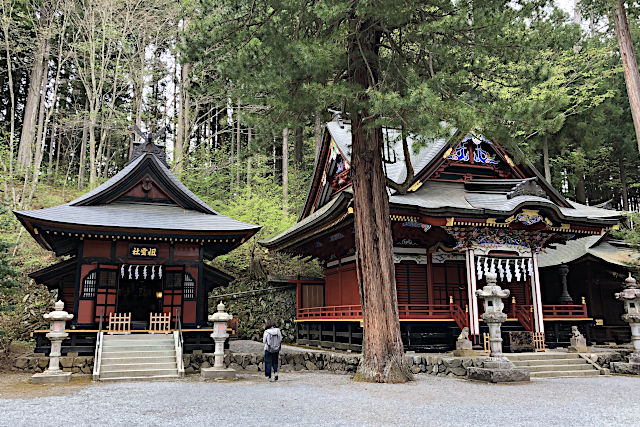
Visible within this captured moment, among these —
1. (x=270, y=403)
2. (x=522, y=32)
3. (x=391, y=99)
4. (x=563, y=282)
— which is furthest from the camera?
(x=563, y=282)

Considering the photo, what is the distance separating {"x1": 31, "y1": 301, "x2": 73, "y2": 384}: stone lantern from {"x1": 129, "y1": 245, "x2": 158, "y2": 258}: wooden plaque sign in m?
2.74

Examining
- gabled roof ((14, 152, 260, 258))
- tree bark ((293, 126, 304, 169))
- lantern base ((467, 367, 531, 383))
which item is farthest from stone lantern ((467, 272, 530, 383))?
tree bark ((293, 126, 304, 169))

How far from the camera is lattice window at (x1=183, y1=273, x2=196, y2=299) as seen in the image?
13602 mm

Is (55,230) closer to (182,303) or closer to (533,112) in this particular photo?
(182,303)

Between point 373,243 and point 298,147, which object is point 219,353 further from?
point 298,147

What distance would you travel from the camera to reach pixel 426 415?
19.3ft

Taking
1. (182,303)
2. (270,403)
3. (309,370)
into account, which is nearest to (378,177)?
(270,403)

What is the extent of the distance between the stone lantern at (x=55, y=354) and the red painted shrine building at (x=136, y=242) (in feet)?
4.74

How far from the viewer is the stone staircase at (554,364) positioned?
10.7 metres

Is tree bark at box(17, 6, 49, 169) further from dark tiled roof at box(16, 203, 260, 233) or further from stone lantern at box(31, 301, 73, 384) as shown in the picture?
stone lantern at box(31, 301, 73, 384)

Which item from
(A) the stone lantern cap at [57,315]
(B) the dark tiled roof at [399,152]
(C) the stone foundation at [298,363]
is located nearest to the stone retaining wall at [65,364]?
(C) the stone foundation at [298,363]

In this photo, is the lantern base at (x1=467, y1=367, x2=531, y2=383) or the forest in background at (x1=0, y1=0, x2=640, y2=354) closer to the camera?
the forest in background at (x1=0, y1=0, x2=640, y2=354)

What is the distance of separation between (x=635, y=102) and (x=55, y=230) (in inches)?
582

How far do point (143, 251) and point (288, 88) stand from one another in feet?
21.9
